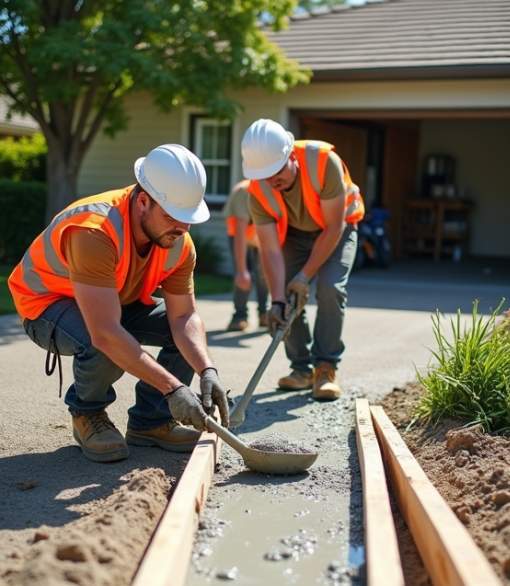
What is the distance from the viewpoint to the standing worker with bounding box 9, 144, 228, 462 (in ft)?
12.0

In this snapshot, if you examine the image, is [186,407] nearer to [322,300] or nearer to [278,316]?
[278,316]

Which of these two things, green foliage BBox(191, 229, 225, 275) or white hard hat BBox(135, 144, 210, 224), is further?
green foliage BBox(191, 229, 225, 275)

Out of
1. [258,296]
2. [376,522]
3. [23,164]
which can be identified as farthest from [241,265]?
[23,164]

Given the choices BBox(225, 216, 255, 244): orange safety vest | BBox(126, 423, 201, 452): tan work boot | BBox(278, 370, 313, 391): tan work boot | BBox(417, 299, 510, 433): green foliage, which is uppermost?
BBox(225, 216, 255, 244): orange safety vest

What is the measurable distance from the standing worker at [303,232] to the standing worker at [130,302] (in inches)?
47.7

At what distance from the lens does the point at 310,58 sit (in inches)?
541

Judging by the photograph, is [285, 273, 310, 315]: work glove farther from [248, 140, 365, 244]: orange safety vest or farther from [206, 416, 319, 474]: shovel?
[206, 416, 319, 474]: shovel

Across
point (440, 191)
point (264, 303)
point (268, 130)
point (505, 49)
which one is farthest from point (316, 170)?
point (440, 191)

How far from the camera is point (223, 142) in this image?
14.8 metres

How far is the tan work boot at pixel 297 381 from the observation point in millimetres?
5898

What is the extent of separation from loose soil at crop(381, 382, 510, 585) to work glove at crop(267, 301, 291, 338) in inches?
38.5

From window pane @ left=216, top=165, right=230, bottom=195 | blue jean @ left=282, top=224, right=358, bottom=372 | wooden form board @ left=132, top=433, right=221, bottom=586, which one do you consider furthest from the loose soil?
window pane @ left=216, top=165, right=230, bottom=195

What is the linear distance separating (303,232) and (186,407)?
2559mm

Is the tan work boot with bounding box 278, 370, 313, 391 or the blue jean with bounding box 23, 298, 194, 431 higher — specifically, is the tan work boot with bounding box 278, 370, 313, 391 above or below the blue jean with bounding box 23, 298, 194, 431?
below
